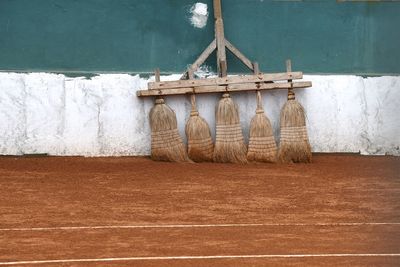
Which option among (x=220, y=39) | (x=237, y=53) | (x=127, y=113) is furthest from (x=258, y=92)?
(x=127, y=113)

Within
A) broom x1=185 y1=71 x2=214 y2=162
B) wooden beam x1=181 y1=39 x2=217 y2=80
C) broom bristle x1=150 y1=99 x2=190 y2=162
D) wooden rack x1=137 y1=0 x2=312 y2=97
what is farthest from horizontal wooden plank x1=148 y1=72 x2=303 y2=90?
broom x1=185 y1=71 x2=214 y2=162

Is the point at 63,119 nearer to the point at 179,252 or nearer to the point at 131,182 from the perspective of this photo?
the point at 131,182

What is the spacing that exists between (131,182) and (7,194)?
1.71 m

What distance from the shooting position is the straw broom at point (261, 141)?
15.6 metres

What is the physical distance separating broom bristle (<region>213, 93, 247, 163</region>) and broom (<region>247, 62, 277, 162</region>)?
0.42ft

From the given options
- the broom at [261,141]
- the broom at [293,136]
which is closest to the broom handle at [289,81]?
the broom at [293,136]

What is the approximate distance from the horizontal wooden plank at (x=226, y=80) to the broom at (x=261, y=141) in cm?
56

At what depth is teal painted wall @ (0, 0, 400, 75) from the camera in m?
15.9

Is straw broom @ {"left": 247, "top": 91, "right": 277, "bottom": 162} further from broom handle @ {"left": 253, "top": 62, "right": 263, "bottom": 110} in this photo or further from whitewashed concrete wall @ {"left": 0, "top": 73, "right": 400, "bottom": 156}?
whitewashed concrete wall @ {"left": 0, "top": 73, "right": 400, "bottom": 156}

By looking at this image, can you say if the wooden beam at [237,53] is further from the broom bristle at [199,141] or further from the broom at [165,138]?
the broom at [165,138]

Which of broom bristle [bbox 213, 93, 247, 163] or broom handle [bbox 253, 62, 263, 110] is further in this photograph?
broom handle [bbox 253, 62, 263, 110]

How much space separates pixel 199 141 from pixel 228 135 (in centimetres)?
41

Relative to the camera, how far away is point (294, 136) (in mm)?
15703

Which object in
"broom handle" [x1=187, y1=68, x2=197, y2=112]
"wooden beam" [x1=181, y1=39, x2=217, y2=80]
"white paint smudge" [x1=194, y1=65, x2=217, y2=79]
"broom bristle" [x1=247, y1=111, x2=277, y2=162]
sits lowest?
"broom bristle" [x1=247, y1=111, x2=277, y2=162]
